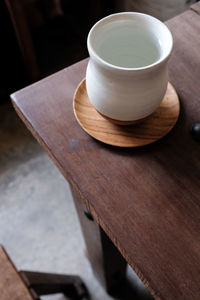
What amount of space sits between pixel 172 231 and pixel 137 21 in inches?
10.5

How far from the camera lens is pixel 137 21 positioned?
43 centimetres

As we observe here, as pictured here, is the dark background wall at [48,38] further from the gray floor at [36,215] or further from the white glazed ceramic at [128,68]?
the white glazed ceramic at [128,68]

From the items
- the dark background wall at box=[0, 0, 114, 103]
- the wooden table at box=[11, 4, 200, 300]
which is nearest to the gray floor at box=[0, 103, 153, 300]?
the dark background wall at box=[0, 0, 114, 103]

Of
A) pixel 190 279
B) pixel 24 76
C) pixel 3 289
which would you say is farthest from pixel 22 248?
pixel 190 279

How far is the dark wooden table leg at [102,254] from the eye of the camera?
25.9 inches

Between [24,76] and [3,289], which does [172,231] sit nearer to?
[3,289]

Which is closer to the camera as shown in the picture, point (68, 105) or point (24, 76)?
point (68, 105)

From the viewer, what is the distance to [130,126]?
475 millimetres

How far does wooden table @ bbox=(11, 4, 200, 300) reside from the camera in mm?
378

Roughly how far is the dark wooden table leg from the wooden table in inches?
5.4

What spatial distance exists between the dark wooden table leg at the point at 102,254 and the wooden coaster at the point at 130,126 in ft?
0.49

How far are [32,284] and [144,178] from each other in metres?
0.39

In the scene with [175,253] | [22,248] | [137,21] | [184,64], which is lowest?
[22,248]

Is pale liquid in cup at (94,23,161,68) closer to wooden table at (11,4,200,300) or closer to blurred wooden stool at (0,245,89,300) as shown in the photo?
wooden table at (11,4,200,300)
